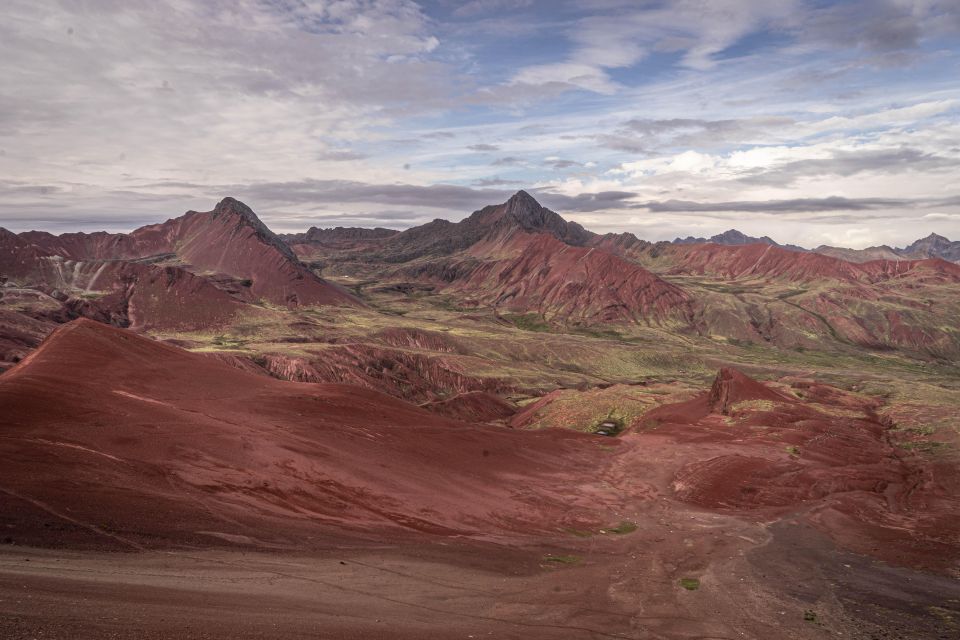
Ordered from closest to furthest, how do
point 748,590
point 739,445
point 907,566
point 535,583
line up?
point 535,583 → point 748,590 → point 907,566 → point 739,445

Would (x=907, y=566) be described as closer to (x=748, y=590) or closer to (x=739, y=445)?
(x=748, y=590)

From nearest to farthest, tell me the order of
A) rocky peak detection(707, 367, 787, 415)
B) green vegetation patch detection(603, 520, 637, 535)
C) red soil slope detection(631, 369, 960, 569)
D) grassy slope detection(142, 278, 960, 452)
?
green vegetation patch detection(603, 520, 637, 535), red soil slope detection(631, 369, 960, 569), rocky peak detection(707, 367, 787, 415), grassy slope detection(142, 278, 960, 452)

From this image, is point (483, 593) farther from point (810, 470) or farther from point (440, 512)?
point (810, 470)

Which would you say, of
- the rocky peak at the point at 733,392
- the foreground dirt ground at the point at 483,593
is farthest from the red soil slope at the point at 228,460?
the rocky peak at the point at 733,392

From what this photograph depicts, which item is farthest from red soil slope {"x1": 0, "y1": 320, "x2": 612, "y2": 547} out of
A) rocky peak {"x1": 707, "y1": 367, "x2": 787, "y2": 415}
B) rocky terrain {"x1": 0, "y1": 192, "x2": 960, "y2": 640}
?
rocky peak {"x1": 707, "y1": 367, "x2": 787, "y2": 415}

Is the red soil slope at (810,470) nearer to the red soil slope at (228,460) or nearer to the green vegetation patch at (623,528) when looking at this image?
the green vegetation patch at (623,528)

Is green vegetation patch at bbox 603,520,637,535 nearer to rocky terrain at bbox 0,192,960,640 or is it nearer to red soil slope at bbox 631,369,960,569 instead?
rocky terrain at bbox 0,192,960,640

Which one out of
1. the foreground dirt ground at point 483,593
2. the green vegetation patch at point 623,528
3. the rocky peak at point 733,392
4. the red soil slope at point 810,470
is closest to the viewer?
the foreground dirt ground at point 483,593

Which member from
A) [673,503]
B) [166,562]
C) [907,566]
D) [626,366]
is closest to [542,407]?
[673,503]
